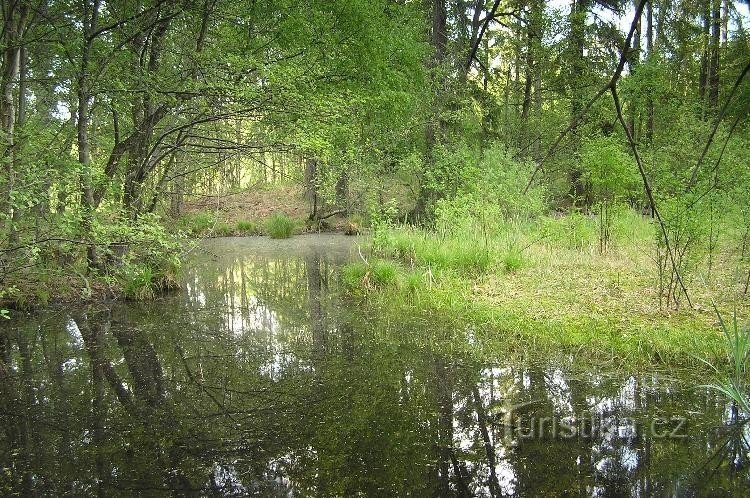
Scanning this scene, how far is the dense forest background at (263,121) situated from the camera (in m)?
5.29

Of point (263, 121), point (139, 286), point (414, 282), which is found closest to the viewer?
point (263, 121)

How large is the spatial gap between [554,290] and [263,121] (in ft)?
14.0

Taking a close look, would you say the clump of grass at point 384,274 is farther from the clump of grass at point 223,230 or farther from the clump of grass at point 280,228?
the clump of grass at point 223,230

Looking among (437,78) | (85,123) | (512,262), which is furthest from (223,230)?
(512,262)

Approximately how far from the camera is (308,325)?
231 inches

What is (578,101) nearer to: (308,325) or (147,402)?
(308,325)

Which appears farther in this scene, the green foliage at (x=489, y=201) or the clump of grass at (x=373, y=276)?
the green foliage at (x=489, y=201)

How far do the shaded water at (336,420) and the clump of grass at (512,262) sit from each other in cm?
252

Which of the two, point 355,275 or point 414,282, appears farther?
point 355,275

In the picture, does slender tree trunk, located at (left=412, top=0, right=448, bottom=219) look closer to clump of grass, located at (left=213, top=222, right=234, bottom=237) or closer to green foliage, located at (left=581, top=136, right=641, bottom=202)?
green foliage, located at (left=581, top=136, right=641, bottom=202)

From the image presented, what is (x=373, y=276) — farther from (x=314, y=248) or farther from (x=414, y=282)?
(x=314, y=248)

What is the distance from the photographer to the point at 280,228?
14.8 m

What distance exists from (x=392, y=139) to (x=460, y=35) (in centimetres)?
302

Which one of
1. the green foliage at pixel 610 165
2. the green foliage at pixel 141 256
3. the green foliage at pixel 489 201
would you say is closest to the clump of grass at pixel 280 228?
the green foliage at pixel 489 201
